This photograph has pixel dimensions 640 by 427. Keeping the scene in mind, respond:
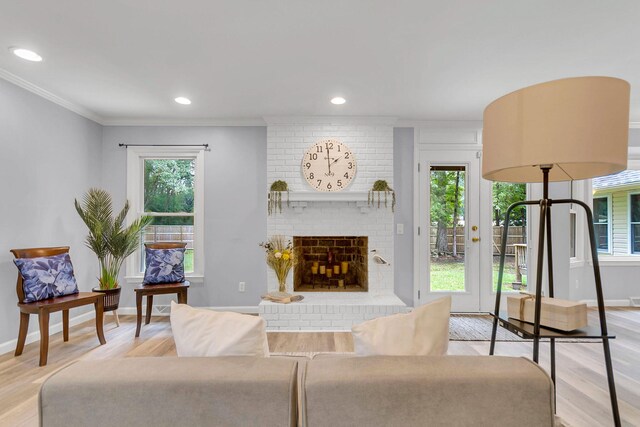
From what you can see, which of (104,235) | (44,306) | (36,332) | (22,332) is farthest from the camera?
(104,235)

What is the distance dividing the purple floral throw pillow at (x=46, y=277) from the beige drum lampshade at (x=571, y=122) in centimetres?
357

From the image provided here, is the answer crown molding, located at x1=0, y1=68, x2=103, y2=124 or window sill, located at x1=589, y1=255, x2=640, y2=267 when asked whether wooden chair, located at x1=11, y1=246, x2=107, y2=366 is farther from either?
window sill, located at x1=589, y1=255, x2=640, y2=267

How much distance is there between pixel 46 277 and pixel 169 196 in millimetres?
1670

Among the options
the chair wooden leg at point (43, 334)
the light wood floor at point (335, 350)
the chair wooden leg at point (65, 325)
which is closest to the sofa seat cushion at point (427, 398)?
the light wood floor at point (335, 350)

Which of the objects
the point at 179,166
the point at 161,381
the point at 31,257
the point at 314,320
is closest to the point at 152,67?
the point at 179,166

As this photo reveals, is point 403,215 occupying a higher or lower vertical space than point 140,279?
higher

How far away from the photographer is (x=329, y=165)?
159 inches

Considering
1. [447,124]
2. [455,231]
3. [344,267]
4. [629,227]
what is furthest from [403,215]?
[629,227]

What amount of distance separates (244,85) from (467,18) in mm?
1952

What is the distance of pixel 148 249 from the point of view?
3654 millimetres

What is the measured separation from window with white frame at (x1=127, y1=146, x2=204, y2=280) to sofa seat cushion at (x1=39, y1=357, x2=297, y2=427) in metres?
3.31

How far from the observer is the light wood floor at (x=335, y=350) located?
2039 mm

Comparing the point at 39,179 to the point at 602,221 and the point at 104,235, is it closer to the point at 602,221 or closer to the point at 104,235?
the point at 104,235

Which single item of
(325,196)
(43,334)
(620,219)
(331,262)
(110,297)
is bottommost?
(43,334)
